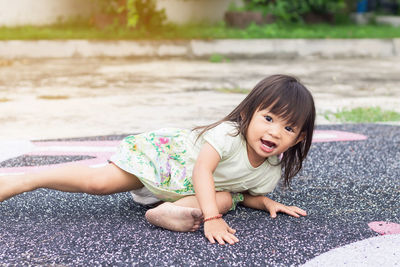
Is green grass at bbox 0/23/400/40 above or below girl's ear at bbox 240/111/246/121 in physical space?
below

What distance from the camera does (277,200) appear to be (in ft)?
8.61

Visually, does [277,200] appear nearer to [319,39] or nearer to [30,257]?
[30,257]

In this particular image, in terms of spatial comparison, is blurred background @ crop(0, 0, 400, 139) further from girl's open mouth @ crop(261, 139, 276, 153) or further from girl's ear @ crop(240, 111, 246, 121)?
girl's open mouth @ crop(261, 139, 276, 153)

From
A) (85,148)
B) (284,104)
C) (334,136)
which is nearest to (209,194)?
(284,104)

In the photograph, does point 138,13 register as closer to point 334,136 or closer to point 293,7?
point 293,7

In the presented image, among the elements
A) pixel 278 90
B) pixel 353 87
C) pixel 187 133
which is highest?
pixel 278 90

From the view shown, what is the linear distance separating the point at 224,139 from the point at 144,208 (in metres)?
0.49

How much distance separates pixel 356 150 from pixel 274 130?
1.47 m

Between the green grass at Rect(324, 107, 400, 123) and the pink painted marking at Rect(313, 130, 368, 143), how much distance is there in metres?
0.56

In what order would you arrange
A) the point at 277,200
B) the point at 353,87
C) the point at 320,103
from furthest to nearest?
the point at 353,87 < the point at 320,103 < the point at 277,200

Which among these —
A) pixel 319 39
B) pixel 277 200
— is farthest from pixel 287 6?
pixel 277 200

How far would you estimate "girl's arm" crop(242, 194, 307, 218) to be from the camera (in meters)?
2.38

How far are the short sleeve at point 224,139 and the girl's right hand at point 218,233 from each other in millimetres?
267

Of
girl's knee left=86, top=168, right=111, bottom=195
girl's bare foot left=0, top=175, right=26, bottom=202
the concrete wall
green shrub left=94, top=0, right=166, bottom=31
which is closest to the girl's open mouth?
girl's knee left=86, top=168, right=111, bottom=195
